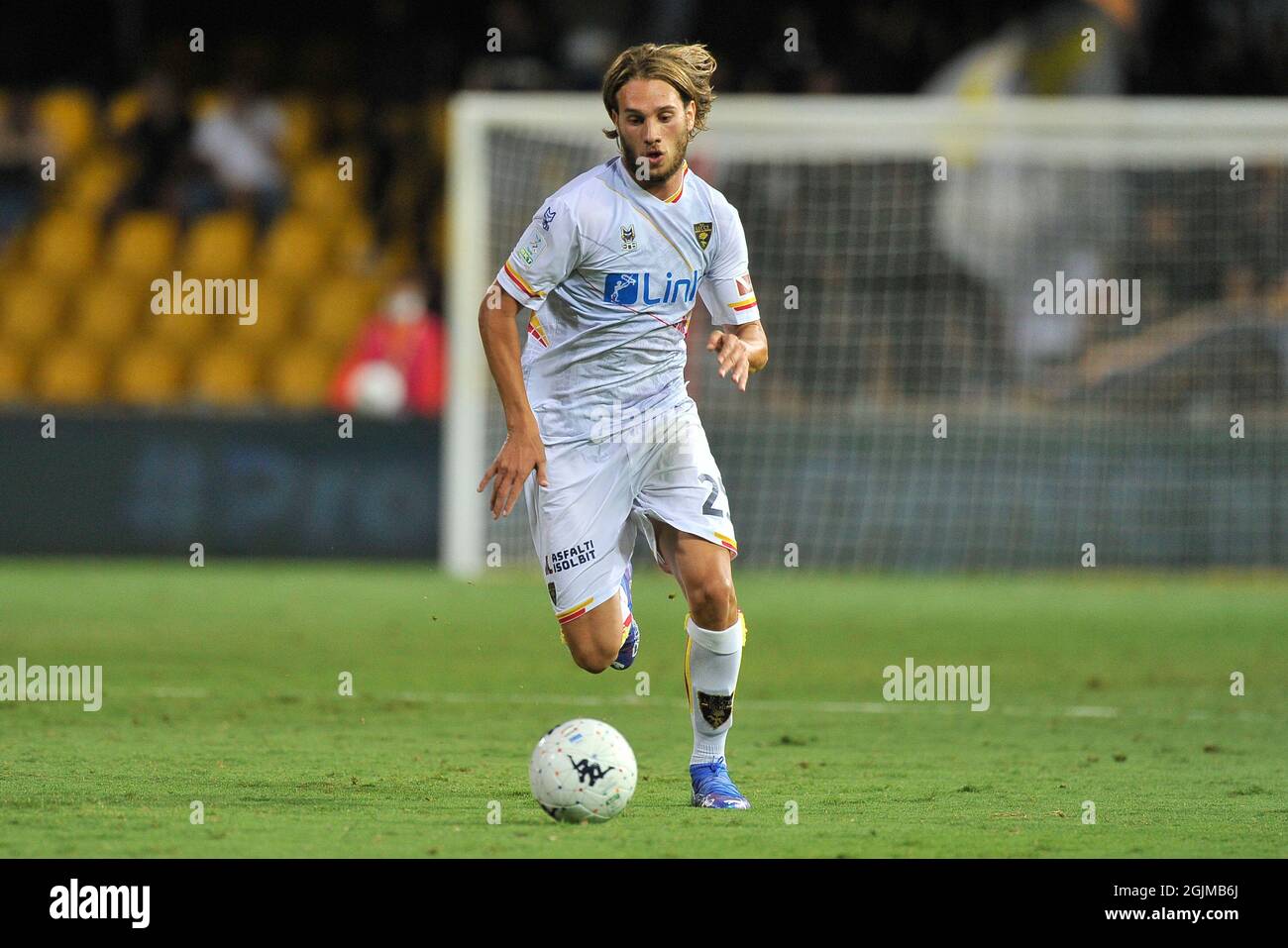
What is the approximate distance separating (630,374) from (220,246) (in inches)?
538

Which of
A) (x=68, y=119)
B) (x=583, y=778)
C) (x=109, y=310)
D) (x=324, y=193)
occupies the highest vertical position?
(x=68, y=119)

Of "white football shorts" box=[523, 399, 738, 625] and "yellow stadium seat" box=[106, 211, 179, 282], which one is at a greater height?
"yellow stadium seat" box=[106, 211, 179, 282]

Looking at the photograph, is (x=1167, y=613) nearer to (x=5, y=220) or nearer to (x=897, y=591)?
(x=897, y=591)

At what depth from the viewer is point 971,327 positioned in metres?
16.9

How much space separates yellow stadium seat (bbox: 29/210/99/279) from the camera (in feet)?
65.9

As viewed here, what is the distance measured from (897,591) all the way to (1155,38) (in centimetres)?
801

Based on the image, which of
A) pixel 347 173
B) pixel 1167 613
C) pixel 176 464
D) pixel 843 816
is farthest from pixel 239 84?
pixel 843 816

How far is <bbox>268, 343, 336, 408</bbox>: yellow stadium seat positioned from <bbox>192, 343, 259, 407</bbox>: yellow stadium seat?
218 mm

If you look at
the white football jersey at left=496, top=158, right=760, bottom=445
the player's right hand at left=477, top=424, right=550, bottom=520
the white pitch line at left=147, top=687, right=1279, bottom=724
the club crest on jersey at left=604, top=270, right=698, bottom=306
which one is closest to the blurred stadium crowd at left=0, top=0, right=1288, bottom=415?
the white pitch line at left=147, top=687, right=1279, bottom=724

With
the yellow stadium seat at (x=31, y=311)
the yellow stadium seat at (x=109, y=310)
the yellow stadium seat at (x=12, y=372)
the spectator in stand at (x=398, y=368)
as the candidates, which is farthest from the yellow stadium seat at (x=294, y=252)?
the yellow stadium seat at (x=12, y=372)

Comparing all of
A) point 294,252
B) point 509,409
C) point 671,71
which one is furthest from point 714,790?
point 294,252

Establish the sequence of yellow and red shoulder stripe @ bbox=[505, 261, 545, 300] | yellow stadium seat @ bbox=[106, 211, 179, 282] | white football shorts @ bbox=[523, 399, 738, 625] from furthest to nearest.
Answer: yellow stadium seat @ bbox=[106, 211, 179, 282] < white football shorts @ bbox=[523, 399, 738, 625] < yellow and red shoulder stripe @ bbox=[505, 261, 545, 300]

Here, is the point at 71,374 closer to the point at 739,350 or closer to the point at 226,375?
the point at 226,375

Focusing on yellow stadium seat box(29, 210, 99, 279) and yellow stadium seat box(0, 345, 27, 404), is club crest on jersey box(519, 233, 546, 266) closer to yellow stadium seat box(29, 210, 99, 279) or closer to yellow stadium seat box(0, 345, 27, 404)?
yellow stadium seat box(0, 345, 27, 404)
